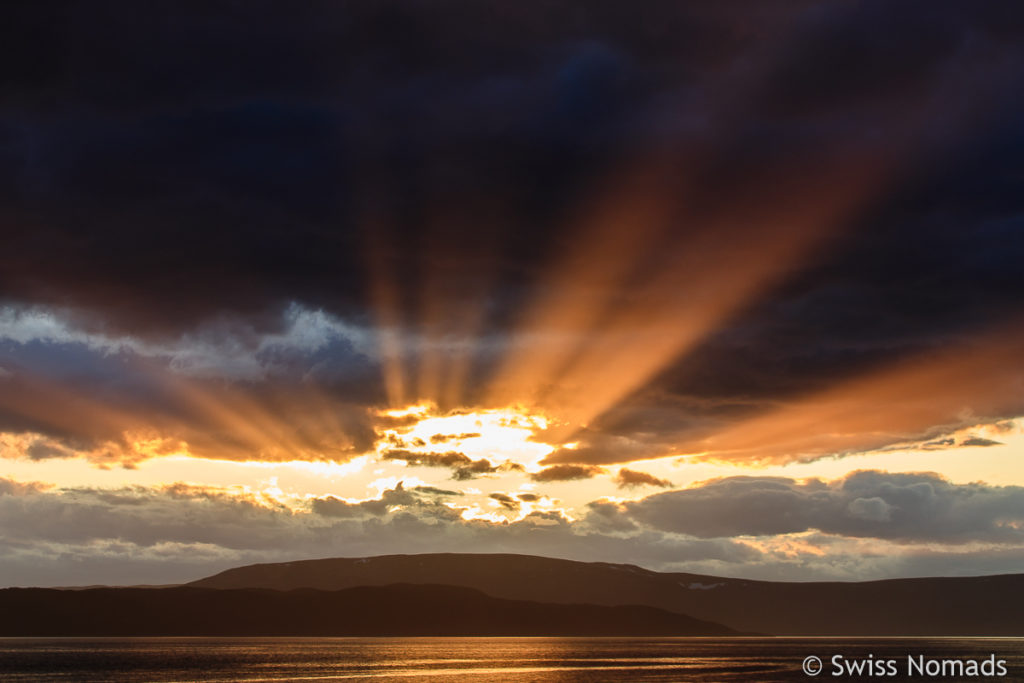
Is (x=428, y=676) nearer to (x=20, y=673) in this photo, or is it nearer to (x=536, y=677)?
(x=536, y=677)

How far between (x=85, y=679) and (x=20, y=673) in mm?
21655

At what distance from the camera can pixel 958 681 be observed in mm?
196750

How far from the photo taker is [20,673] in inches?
7382

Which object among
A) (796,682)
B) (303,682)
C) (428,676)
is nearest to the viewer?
(303,682)

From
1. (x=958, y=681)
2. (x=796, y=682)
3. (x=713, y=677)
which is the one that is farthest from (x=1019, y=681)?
(x=713, y=677)

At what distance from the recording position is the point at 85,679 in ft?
579

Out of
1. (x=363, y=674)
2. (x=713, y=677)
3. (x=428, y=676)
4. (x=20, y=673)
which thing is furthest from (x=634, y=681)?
(x=20, y=673)

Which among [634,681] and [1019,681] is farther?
[1019,681]

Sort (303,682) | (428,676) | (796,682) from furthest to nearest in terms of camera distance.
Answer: (428,676) < (796,682) < (303,682)

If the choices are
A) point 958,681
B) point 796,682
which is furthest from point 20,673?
point 958,681

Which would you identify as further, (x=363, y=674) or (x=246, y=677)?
(x=363, y=674)

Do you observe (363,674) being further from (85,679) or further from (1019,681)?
(1019,681)

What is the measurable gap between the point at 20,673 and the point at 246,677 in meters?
47.3

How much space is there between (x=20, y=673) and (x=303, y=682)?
6409 cm
